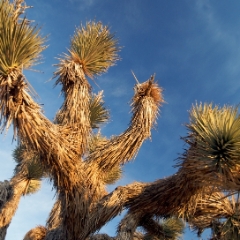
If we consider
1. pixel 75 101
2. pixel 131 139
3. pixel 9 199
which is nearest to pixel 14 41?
pixel 75 101

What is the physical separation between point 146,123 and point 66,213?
174cm

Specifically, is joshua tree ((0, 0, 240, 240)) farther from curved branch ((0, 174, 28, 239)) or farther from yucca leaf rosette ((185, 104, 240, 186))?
curved branch ((0, 174, 28, 239))

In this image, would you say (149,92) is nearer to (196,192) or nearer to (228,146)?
(196,192)

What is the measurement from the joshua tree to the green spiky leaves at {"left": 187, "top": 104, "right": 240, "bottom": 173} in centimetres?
1

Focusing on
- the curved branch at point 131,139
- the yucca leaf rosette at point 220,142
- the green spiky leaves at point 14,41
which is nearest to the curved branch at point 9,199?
the curved branch at point 131,139

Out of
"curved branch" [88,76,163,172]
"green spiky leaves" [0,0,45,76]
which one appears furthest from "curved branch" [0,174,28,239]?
"green spiky leaves" [0,0,45,76]

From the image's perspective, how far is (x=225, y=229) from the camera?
15.9 ft

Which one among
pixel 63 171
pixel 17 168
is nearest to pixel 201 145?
pixel 63 171

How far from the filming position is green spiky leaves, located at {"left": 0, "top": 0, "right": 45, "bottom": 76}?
144 inches

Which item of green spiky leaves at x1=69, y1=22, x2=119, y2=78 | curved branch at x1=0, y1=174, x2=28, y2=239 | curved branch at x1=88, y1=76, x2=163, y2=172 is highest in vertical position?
green spiky leaves at x1=69, y1=22, x2=119, y2=78

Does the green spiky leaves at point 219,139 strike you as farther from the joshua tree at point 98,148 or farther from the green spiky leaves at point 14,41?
the green spiky leaves at point 14,41

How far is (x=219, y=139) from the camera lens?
3561 millimetres

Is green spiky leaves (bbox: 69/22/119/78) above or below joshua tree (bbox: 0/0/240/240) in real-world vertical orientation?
above

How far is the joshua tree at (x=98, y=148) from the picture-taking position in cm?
367
